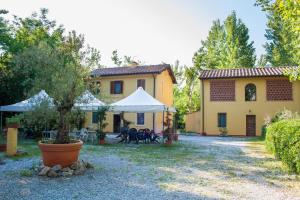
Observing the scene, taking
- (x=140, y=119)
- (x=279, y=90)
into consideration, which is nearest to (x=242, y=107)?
(x=279, y=90)

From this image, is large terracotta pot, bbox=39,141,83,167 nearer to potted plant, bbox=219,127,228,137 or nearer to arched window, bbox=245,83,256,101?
potted plant, bbox=219,127,228,137

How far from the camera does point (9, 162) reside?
927 cm

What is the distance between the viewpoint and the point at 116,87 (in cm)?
2673

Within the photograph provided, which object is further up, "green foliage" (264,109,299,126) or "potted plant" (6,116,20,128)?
"green foliage" (264,109,299,126)

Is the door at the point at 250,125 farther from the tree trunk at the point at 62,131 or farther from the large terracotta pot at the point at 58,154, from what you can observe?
the large terracotta pot at the point at 58,154

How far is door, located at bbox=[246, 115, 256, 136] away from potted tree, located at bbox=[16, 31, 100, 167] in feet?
60.6

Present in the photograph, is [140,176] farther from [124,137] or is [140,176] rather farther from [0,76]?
[0,76]

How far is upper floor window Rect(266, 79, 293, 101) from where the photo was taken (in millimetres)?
23641

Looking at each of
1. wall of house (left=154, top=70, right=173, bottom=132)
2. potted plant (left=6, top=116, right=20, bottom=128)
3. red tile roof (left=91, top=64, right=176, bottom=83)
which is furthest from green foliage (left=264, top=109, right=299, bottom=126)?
potted plant (left=6, top=116, right=20, bottom=128)

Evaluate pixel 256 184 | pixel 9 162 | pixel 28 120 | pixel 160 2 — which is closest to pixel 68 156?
pixel 28 120

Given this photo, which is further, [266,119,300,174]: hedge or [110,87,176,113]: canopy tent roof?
[110,87,176,113]: canopy tent roof

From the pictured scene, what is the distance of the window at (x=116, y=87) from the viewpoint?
26531mm

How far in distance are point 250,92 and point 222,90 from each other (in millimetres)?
2313

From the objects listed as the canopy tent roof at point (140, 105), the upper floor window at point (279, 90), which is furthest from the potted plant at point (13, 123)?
the upper floor window at point (279, 90)
